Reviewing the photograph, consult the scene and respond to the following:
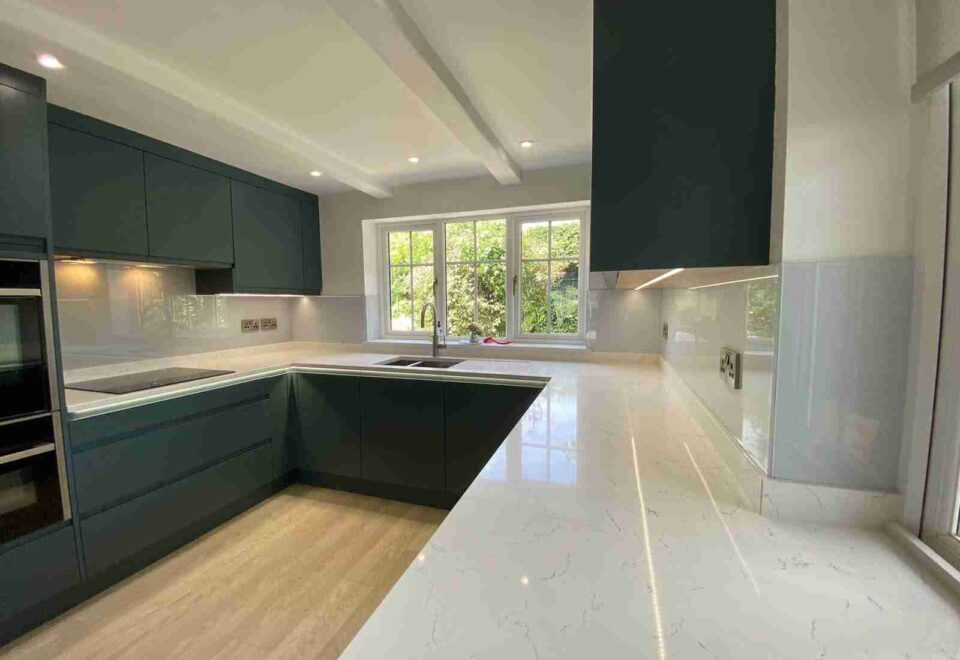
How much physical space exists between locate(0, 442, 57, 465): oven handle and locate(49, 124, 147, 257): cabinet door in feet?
2.76

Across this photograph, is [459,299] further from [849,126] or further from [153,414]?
[849,126]

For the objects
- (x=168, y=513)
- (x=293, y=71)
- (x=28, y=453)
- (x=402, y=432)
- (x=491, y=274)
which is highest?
(x=293, y=71)

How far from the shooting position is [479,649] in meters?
0.46

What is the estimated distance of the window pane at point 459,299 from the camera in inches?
118

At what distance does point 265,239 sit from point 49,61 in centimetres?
138

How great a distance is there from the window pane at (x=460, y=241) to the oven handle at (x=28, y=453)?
7.66 ft

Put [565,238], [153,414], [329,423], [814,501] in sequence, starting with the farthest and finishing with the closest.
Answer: [565,238] < [329,423] < [153,414] < [814,501]

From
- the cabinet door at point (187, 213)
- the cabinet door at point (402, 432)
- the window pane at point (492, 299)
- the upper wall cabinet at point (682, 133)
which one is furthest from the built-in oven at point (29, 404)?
the window pane at point (492, 299)

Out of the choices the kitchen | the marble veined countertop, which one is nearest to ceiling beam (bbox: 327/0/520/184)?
the kitchen

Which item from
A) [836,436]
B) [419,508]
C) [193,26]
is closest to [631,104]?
[836,436]

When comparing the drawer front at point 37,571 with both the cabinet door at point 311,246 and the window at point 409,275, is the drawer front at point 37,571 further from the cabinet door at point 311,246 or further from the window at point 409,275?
the window at point 409,275

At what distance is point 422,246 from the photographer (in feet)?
10.3

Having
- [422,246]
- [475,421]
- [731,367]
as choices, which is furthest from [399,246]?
[731,367]

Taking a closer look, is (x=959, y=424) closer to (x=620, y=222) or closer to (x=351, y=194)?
(x=620, y=222)
